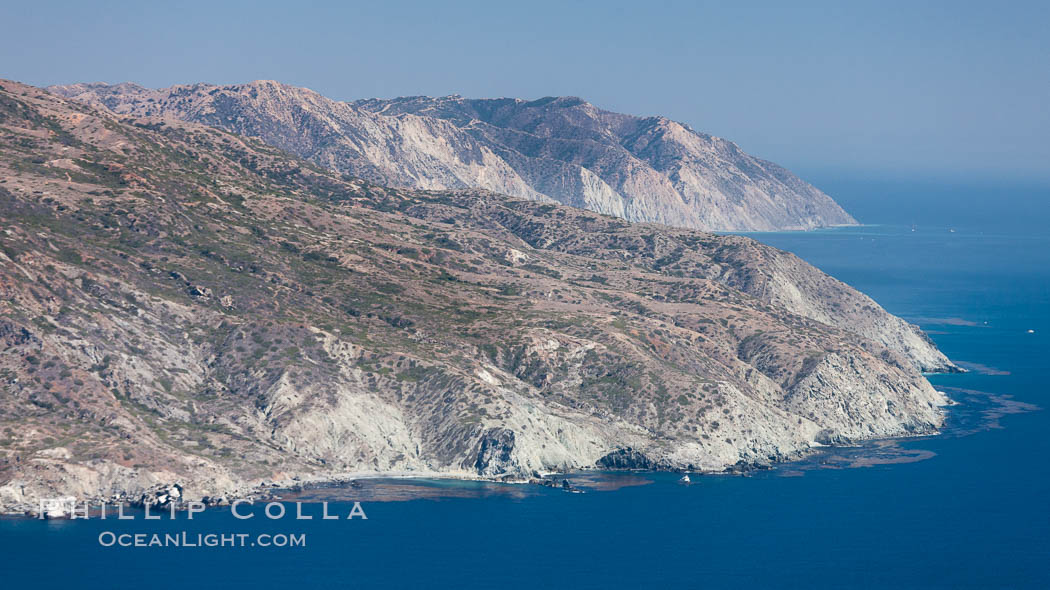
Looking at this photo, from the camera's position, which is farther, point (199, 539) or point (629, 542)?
point (629, 542)

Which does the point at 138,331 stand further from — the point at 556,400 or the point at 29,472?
the point at 556,400

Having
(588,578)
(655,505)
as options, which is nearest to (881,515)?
(655,505)

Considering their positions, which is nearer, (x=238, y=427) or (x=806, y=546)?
(x=806, y=546)

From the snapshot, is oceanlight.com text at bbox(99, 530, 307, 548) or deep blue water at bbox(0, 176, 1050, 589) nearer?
deep blue water at bbox(0, 176, 1050, 589)

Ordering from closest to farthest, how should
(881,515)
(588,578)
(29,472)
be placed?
1. (588,578)
2. (29,472)
3. (881,515)

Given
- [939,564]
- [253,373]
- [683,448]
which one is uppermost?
[253,373]

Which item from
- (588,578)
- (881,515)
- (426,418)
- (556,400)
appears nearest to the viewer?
(588,578)

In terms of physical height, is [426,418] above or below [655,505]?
above

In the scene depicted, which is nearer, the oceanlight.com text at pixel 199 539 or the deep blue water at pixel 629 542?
the deep blue water at pixel 629 542

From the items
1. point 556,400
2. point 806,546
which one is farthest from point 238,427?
point 806,546

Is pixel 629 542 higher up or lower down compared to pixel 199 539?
lower down
